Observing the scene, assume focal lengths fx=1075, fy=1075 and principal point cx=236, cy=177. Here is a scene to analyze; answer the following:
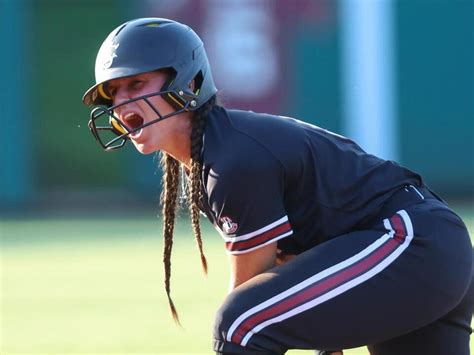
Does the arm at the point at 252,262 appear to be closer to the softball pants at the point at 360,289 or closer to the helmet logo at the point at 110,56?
the softball pants at the point at 360,289

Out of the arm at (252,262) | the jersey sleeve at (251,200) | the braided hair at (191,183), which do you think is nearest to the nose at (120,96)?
the braided hair at (191,183)

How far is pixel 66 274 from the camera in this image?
8438 millimetres

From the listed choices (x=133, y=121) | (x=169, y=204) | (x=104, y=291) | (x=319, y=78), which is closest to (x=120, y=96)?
(x=133, y=121)

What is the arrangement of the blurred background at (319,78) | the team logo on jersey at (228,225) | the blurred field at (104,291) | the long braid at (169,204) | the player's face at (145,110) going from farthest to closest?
the blurred background at (319,78) → the blurred field at (104,291) → the long braid at (169,204) → the player's face at (145,110) → the team logo on jersey at (228,225)

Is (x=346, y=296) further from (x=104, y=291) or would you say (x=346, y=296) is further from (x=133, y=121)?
(x=104, y=291)

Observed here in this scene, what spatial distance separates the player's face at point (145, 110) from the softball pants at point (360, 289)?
1.90 feet

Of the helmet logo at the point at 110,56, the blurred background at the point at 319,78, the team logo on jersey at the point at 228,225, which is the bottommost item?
the blurred background at the point at 319,78

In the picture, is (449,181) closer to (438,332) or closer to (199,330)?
(199,330)

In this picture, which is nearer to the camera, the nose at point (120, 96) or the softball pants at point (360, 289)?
the softball pants at point (360, 289)

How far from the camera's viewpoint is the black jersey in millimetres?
3447

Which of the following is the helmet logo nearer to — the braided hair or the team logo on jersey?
the braided hair

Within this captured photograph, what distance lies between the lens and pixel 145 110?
360 centimetres

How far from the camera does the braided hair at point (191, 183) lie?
3.58 meters

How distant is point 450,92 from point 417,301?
11028 millimetres
